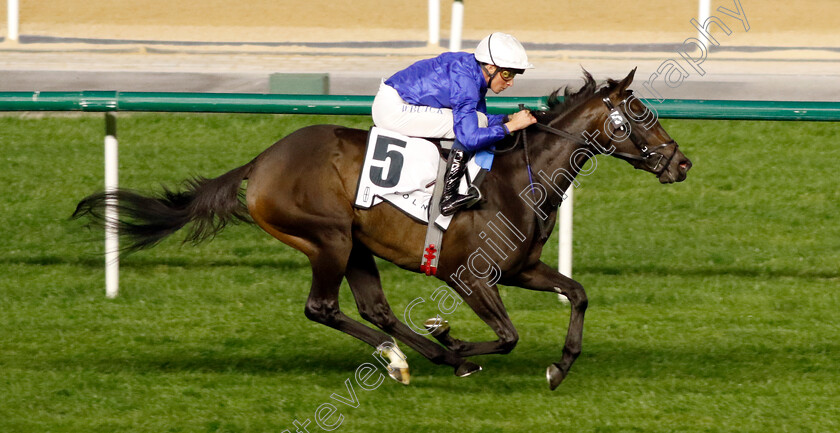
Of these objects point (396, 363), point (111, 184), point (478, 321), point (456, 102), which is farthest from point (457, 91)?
point (111, 184)

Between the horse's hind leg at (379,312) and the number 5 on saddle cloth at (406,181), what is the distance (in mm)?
371

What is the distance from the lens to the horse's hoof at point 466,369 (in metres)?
5.39

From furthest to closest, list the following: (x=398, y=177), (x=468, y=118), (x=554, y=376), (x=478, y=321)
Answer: (x=478, y=321)
(x=554, y=376)
(x=398, y=177)
(x=468, y=118)

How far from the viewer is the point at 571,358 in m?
5.25

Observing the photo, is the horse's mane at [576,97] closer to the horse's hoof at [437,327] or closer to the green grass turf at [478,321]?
the horse's hoof at [437,327]

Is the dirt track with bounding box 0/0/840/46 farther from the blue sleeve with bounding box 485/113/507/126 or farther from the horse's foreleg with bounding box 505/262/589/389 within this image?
the horse's foreleg with bounding box 505/262/589/389

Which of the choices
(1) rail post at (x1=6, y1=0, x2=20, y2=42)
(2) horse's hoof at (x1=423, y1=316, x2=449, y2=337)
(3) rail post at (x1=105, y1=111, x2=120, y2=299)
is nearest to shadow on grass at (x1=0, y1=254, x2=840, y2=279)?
(3) rail post at (x1=105, y1=111, x2=120, y2=299)

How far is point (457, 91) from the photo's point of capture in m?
5.09

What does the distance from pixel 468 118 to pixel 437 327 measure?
1034mm

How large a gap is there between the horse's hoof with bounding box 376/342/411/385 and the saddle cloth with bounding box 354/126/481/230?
0.63 m

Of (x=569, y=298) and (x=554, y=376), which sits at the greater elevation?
(x=569, y=298)

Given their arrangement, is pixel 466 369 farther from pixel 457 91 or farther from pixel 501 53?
pixel 501 53

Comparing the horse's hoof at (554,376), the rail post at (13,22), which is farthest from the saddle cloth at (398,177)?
the rail post at (13,22)

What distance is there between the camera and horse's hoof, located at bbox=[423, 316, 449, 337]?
5.48 m
